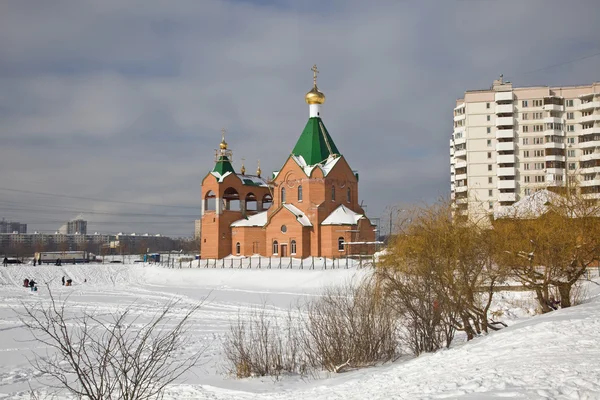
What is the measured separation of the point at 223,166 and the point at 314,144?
10.1 m

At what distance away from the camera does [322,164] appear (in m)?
43.8

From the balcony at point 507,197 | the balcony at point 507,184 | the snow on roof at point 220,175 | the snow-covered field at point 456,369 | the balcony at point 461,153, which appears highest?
the balcony at point 461,153

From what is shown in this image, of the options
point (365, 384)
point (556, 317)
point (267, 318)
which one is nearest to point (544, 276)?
point (556, 317)

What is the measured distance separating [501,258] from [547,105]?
4309 cm

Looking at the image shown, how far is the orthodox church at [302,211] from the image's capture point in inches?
1622

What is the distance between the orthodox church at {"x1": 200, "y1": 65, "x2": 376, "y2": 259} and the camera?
4119 centimetres

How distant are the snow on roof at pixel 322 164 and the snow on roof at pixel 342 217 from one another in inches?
126

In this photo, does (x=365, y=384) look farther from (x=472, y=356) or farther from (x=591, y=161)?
(x=591, y=161)

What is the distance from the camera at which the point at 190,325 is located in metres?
19.4

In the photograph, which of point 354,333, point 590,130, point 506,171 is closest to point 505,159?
point 506,171

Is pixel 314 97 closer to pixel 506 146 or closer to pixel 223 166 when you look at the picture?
pixel 223 166

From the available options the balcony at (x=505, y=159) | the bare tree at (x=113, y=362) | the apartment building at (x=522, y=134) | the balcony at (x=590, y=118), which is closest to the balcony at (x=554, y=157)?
the apartment building at (x=522, y=134)

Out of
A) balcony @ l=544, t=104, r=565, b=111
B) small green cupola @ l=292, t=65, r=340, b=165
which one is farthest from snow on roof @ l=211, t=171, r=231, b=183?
balcony @ l=544, t=104, r=565, b=111

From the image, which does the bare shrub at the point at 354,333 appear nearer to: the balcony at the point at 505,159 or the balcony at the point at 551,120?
the balcony at the point at 505,159
